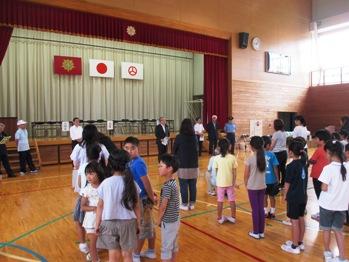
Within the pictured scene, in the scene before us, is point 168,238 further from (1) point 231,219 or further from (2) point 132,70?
(2) point 132,70

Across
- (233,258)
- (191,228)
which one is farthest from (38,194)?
(233,258)

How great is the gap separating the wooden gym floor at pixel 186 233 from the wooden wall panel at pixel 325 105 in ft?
37.8

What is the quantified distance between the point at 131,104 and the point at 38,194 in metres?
10.9

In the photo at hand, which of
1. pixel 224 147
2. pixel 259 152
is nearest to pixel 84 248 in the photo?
pixel 224 147

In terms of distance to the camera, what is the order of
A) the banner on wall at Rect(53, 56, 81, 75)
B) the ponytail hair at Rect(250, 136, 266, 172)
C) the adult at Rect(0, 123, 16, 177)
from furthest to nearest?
the banner on wall at Rect(53, 56, 81, 75) → the adult at Rect(0, 123, 16, 177) → the ponytail hair at Rect(250, 136, 266, 172)

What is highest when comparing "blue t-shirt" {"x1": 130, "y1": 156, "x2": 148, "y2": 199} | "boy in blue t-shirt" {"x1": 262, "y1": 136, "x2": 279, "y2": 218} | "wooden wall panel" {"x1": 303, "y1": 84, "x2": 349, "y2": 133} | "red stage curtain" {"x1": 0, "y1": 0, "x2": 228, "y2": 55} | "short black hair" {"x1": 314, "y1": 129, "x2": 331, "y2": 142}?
"red stage curtain" {"x1": 0, "y1": 0, "x2": 228, "y2": 55}

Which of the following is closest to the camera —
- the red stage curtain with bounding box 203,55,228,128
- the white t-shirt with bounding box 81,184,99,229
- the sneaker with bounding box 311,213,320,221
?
the white t-shirt with bounding box 81,184,99,229

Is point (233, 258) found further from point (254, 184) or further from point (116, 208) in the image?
point (116, 208)

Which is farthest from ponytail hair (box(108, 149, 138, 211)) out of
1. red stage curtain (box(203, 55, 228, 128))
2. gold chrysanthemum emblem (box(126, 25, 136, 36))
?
red stage curtain (box(203, 55, 228, 128))

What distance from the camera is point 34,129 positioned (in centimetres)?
1344

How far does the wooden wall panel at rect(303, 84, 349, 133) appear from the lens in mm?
16016

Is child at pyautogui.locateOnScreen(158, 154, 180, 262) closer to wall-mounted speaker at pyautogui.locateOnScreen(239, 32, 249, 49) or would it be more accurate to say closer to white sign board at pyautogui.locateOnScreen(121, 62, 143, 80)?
wall-mounted speaker at pyautogui.locateOnScreen(239, 32, 249, 49)

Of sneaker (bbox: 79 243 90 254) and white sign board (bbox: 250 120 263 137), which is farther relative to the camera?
white sign board (bbox: 250 120 263 137)

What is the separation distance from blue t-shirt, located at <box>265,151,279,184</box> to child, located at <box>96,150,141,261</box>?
2.58 metres
